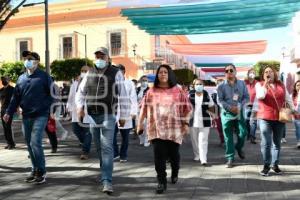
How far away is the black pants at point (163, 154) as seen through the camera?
632 cm

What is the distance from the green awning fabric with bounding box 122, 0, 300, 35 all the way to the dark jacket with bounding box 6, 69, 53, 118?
7.29 metres

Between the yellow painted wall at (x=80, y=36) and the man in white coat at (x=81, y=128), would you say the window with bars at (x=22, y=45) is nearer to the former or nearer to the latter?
the yellow painted wall at (x=80, y=36)

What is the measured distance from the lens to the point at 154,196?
19.7 feet

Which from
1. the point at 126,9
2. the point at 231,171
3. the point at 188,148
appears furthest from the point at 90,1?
the point at 231,171

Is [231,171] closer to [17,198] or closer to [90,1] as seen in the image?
[17,198]

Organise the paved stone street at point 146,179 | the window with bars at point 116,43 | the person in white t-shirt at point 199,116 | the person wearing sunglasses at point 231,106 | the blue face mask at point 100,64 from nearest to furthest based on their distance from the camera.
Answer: the paved stone street at point 146,179 < the blue face mask at point 100,64 < the person wearing sunglasses at point 231,106 < the person in white t-shirt at point 199,116 < the window with bars at point 116,43

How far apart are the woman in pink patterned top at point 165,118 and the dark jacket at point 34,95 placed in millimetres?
1375

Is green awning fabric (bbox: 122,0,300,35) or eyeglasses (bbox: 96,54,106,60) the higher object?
green awning fabric (bbox: 122,0,300,35)

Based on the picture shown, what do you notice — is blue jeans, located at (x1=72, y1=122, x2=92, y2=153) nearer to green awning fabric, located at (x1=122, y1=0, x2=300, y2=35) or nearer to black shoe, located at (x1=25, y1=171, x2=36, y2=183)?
black shoe, located at (x1=25, y1=171, x2=36, y2=183)

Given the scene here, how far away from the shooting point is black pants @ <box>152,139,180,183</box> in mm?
6316

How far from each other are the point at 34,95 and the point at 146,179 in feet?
6.39

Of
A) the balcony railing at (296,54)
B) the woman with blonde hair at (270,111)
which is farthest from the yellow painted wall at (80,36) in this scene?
the woman with blonde hair at (270,111)

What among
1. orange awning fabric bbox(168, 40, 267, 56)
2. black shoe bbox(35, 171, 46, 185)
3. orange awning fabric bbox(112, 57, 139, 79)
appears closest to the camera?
black shoe bbox(35, 171, 46, 185)

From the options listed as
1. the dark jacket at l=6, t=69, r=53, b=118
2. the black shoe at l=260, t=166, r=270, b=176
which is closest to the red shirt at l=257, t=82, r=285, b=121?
the black shoe at l=260, t=166, r=270, b=176
